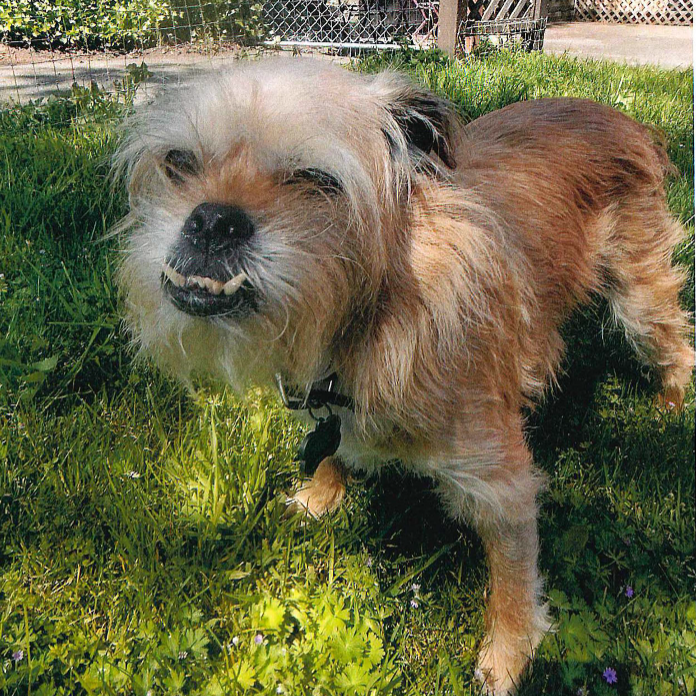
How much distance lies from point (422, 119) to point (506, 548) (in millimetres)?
1354

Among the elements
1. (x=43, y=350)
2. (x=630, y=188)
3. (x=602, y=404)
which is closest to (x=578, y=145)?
(x=630, y=188)

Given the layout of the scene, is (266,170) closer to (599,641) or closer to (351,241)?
(351,241)

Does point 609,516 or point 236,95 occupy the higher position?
point 236,95

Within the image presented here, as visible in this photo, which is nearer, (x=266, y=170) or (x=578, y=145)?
(x=266, y=170)

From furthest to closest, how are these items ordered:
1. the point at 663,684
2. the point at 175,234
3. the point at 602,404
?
the point at 602,404 → the point at 663,684 → the point at 175,234

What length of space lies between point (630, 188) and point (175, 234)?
207 cm

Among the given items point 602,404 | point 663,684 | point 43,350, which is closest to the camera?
point 663,684

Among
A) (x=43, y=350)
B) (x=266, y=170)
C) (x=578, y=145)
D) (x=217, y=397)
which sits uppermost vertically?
(x=266, y=170)

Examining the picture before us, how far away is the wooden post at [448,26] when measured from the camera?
767 cm

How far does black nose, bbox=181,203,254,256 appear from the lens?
1.55 meters

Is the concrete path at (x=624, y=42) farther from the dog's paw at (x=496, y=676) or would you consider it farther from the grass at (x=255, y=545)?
the dog's paw at (x=496, y=676)

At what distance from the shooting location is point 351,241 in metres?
1.72

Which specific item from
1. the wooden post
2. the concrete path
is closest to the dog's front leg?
the wooden post

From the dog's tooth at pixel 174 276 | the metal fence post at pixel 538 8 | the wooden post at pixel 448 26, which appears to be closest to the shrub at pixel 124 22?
the wooden post at pixel 448 26
